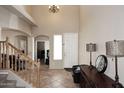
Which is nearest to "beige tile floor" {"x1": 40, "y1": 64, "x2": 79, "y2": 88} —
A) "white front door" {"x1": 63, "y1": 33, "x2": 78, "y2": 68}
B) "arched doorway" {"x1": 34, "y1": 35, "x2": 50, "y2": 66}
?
"white front door" {"x1": 63, "y1": 33, "x2": 78, "y2": 68}

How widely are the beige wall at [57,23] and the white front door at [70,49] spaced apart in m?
0.33

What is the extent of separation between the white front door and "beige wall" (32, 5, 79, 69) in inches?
13.2

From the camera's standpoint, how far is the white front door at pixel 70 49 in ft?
36.9

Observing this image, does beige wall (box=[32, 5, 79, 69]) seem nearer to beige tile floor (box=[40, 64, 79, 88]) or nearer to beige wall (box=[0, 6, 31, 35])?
beige tile floor (box=[40, 64, 79, 88])

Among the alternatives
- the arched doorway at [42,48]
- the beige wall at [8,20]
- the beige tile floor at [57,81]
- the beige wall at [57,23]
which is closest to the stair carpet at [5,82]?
the beige tile floor at [57,81]

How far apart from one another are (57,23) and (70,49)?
1937mm

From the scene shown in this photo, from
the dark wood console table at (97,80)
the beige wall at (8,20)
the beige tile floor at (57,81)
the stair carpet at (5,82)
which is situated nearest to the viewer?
the dark wood console table at (97,80)

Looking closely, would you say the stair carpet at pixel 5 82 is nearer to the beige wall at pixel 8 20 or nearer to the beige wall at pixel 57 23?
the beige wall at pixel 8 20

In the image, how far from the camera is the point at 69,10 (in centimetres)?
1130

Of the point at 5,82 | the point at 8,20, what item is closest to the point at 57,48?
the point at 8,20

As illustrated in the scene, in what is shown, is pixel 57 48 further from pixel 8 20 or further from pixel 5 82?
pixel 5 82

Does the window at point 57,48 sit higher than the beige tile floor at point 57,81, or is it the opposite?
the window at point 57,48

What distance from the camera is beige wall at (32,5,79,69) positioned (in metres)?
11.3
